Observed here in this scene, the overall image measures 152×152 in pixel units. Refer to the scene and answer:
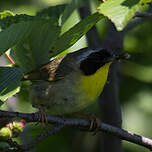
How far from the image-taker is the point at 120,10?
1.74m

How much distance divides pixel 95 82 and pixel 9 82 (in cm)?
94

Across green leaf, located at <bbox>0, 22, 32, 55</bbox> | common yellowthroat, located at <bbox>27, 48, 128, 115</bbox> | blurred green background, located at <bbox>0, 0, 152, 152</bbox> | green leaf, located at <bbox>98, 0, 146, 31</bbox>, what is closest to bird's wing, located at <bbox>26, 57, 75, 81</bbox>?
common yellowthroat, located at <bbox>27, 48, 128, 115</bbox>

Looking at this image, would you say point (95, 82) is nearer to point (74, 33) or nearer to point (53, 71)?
point (53, 71)

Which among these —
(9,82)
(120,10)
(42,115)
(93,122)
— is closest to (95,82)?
(93,122)

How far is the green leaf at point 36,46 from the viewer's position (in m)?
2.25

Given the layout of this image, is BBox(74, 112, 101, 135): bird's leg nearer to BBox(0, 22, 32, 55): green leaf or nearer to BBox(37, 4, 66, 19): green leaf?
BBox(37, 4, 66, 19): green leaf

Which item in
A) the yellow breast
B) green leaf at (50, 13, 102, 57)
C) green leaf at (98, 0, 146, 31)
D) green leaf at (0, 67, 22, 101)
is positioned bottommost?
the yellow breast

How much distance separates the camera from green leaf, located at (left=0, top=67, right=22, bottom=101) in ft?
6.45

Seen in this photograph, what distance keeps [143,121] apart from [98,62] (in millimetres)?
1033

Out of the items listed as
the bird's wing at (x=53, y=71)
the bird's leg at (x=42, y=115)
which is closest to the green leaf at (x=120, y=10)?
the bird's leg at (x=42, y=115)

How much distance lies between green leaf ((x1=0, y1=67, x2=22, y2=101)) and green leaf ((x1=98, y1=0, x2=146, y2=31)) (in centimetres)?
55

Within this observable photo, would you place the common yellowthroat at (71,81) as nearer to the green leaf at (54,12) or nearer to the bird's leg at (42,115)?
the bird's leg at (42,115)

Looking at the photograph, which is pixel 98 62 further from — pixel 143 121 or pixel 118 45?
pixel 143 121

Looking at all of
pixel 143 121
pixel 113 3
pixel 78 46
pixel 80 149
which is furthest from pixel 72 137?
pixel 113 3
